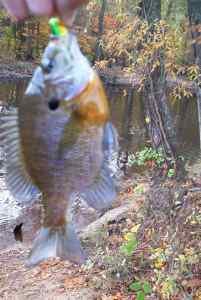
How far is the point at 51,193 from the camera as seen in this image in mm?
1357

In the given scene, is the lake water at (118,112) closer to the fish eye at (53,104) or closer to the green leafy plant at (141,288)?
the green leafy plant at (141,288)

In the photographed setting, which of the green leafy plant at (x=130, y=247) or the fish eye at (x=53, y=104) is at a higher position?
the fish eye at (x=53, y=104)

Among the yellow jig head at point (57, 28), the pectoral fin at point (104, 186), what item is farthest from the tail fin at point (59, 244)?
the yellow jig head at point (57, 28)

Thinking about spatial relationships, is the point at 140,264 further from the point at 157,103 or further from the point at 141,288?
the point at 157,103

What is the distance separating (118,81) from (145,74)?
23.0m

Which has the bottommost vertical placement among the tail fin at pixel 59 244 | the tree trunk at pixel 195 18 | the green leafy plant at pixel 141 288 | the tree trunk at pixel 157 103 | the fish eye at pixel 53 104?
the green leafy plant at pixel 141 288

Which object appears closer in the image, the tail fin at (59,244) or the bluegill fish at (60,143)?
the bluegill fish at (60,143)

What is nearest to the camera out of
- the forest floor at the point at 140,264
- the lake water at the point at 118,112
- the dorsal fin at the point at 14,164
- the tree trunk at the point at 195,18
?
the dorsal fin at the point at 14,164

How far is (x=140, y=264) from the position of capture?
647 cm

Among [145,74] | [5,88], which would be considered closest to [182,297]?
[145,74]

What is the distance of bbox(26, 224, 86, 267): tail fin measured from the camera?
1339mm

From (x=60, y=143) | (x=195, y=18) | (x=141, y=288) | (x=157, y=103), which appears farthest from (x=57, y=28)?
(x=195, y=18)

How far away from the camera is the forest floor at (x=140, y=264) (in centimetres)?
574

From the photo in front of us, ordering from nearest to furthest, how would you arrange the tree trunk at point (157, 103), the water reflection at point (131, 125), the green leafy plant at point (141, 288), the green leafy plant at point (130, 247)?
the green leafy plant at point (141, 288) → the green leafy plant at point (130, 247) → the tree trunk at point (157, 103) → the water reflection at point (131, 125)
